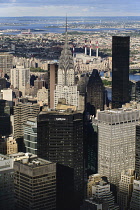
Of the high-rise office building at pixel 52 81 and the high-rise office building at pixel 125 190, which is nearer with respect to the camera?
the high-rise office building at pixel 125 190

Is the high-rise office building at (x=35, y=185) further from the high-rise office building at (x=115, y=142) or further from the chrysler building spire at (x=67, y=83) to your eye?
the chrysler building spire at (x=67, y=83)

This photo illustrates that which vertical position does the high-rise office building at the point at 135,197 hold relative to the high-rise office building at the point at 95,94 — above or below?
below

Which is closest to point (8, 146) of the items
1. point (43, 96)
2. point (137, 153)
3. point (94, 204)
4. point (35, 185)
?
point (137, 153)

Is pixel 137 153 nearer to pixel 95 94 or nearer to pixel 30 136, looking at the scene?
pixel 30 136

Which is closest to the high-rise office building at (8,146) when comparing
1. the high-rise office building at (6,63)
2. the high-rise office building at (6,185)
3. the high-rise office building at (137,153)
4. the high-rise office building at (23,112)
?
the high-rise office building at (23,112)

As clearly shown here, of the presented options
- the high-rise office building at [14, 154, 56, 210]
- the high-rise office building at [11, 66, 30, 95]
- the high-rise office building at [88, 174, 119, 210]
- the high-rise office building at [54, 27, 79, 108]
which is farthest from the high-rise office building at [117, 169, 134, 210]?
the high-rise office building at [11, 66, 30, 95]

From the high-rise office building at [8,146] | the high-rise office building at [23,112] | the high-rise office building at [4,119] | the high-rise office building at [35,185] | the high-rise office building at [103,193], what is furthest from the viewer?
the high-rise office building at [4,119]
